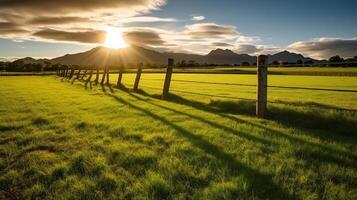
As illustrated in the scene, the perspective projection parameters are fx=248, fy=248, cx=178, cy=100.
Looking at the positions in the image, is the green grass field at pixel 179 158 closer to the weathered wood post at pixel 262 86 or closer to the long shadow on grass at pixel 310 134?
the long shadow on grass at pixel 310 134

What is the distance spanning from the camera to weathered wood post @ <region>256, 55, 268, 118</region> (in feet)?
23.5

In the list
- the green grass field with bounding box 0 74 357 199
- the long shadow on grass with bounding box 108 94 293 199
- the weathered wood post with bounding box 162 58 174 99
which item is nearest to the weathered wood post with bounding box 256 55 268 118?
the green grass field with bounding box 0 74 357 199

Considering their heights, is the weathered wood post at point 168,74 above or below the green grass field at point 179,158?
above

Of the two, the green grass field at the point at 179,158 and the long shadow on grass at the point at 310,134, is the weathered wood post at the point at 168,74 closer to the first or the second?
the long shadow on grass at the point at 310,134

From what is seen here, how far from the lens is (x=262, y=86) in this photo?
7.18m

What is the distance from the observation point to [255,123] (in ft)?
21.2

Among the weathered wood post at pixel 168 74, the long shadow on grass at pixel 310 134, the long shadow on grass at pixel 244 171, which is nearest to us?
the long shadow on grass at pixel 244 171

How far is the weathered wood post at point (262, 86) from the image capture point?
7177 mm

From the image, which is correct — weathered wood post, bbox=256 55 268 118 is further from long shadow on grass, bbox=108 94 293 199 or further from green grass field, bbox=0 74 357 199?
long shadow on grass, bbox=108 94 293 199

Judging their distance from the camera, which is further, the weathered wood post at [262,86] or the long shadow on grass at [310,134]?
the weathered wood post at [262,86]

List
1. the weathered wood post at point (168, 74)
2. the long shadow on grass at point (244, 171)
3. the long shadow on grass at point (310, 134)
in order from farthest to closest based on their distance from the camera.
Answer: the weathered wood post at point (168, 74), the long shadow on grass at point (310, 134), the long shadow on grass at point (244, 171)

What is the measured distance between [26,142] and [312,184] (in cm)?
505

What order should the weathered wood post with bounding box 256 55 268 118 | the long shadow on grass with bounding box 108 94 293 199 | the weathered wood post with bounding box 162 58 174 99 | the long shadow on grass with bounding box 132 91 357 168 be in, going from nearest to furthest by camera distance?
1. the long shadow on grass with bounding box 108 94 293 199
2. the long shadow on grass with bounding box 132 91 357 168
3. the weathered wood post with bounding box 256 55 268 118
4. the weathered wood post with bounding box 162 58 174 99

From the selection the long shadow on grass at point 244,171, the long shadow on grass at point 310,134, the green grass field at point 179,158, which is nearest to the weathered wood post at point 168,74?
the long shadow on grass at point 310,134
